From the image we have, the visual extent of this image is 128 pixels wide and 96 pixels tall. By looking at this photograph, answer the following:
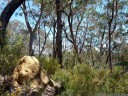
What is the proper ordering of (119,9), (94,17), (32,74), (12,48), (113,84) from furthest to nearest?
Answer: (94,17), (119,9), (113,84), (12,48), (32,74)

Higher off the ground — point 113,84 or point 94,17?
point 94,17

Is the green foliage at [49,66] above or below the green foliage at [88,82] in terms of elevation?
above

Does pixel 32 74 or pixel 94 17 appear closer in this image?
pixel 32 74

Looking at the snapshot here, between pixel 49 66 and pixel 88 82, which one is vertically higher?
pixel 49 66

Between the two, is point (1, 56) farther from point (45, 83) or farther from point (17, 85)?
point (45, 83)

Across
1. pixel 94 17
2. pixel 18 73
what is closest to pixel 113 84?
pixel 18 73

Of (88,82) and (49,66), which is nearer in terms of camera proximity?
(88,82)

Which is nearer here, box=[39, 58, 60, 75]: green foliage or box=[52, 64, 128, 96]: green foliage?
box=[52, 64, 128, 96]: green foliage

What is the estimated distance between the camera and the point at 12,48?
874cm

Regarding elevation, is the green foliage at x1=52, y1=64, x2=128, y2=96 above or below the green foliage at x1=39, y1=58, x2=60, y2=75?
below

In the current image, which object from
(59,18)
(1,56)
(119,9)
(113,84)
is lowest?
(113,84)

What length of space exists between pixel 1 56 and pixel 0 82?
617mm

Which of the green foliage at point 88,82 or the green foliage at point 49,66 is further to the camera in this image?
the green foliage at point 49,66

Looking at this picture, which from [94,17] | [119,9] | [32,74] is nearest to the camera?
[32,74]
